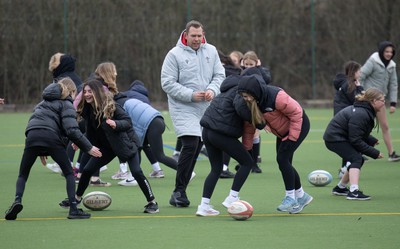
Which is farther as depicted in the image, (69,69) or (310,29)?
(310,29)

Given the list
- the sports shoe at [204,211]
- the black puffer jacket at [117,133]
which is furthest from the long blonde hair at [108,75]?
the sports shoe at [204,211]

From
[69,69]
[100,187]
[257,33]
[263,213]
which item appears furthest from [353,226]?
[257,33]

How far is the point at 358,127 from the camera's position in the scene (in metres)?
11.4

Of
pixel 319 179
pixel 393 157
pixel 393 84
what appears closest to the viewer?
pixel 319 179

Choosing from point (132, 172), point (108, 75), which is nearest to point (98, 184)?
point (108, 75)

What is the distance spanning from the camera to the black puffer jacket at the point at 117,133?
10.2m

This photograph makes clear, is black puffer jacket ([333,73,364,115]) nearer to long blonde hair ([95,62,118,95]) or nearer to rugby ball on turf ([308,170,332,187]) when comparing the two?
rugby ball on turf ([308,170,332,187])

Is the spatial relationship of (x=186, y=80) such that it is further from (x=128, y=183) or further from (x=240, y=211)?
(x=128, y=183)

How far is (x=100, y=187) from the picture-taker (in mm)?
12938

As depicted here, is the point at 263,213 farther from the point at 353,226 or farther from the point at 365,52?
the point at 365,52

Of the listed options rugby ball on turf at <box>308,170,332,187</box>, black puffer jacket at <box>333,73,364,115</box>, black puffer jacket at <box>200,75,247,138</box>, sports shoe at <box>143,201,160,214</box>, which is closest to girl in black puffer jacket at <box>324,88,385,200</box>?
rugby ball on turf at <box>308,170,332,187</box>

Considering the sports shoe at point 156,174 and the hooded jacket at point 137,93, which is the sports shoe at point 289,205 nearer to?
the sports shoe at point 156,174

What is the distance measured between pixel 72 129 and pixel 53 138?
22 centimetres

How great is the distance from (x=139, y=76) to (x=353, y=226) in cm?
2029
